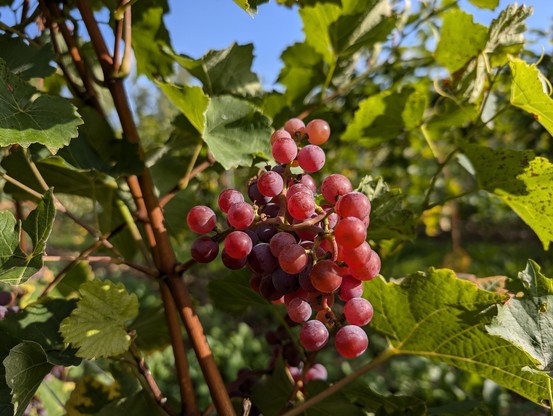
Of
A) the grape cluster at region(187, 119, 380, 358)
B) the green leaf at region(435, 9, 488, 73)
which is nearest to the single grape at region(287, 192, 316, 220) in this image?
the grape cluster at region(187, 119, 380, 358)

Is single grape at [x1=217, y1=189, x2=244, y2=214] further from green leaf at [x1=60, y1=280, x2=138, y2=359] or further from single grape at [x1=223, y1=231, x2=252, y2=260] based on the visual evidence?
green leaf at [x1=60, y1=280, x2=138, y2=359]

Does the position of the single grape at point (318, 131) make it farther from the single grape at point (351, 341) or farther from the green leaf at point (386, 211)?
the single grape at point (351, 341)

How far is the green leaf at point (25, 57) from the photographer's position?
78 centimetres

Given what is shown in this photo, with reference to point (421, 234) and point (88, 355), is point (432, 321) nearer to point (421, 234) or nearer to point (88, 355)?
point (88, 355)

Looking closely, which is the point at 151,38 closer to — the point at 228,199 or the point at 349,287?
the point at 228,199

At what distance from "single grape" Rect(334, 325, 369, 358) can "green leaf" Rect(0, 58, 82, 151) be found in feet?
1.34

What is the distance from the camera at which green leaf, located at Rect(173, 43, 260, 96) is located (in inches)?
34.8

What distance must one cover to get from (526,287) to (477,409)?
11.6 inches

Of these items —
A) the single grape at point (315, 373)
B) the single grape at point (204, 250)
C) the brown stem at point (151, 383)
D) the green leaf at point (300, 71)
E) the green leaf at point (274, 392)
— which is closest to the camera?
the single grape at point (204, 250)

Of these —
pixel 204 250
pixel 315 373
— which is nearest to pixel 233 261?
pixel 204 250

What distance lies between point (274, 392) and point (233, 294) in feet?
0.59

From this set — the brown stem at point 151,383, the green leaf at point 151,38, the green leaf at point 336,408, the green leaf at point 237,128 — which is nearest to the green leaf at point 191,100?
the green leaf at point 237,128

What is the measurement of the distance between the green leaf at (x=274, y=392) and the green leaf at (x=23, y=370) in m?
0.33

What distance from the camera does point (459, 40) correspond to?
3.19 feet
